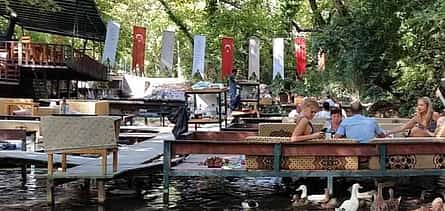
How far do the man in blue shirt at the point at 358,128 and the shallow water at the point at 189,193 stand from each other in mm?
1035

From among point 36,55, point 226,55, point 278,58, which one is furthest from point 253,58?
point 36,55

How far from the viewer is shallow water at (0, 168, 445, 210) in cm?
931

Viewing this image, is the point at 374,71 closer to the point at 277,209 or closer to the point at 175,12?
the point at 277,209

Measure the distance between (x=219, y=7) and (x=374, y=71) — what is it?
1371 cm

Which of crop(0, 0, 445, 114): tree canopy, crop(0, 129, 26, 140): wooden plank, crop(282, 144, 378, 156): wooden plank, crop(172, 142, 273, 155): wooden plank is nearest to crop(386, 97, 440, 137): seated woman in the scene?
crop(282, 144, 378, 156): wooden plank

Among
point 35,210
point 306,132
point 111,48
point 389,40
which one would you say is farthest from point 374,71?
point 35,210

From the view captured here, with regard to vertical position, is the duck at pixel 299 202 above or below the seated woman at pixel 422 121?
below

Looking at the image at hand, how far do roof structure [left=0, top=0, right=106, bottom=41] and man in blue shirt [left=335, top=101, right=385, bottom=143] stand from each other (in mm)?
15817

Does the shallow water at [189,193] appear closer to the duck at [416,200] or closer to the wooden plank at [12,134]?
the duck at [416,200]

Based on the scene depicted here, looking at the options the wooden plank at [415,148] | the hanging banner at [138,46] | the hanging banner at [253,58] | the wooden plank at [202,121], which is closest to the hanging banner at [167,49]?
the hanging banner at [138,46]

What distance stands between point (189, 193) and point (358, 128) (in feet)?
9.40

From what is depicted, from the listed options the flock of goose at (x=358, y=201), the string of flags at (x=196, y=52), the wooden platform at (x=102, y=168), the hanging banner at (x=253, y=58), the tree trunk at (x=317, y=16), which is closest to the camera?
the flock of goose at (x=358, y=201)

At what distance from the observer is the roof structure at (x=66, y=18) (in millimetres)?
24344

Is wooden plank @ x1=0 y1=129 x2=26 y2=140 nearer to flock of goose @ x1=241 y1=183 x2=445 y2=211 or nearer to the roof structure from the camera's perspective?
flock of goose @ x1=241 y1=183 x2=445 y2=211
